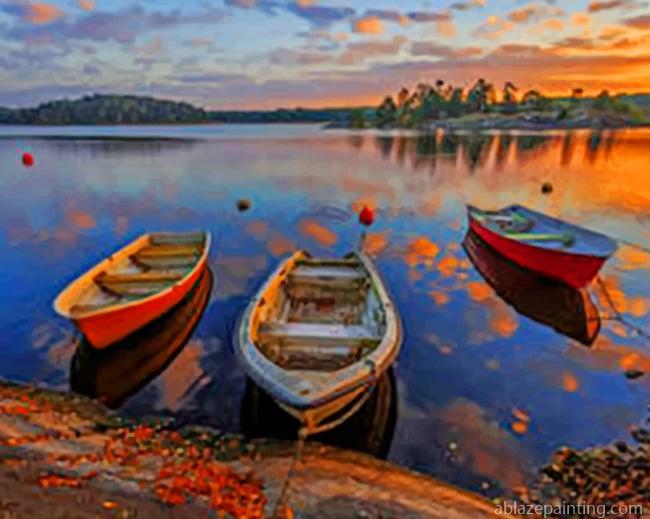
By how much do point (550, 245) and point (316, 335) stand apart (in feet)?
30.8

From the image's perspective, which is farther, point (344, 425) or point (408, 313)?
point (408, 313)

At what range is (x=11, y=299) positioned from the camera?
13.9 metres

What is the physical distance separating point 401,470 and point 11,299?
1158 cm

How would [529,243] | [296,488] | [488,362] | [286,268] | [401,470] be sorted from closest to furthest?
[296,488]
[401,470]
[488,362]
[286,268]
[529,243]

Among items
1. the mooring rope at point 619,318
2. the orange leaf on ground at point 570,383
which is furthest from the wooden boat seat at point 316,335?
the mooring rope at point 619,318

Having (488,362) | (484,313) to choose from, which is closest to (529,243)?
(484,313)

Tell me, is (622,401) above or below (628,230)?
above

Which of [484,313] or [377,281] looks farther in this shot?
[484,313]

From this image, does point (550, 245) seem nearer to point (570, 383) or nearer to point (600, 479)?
point (570, 383)

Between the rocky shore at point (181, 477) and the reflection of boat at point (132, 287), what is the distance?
6.41 ft

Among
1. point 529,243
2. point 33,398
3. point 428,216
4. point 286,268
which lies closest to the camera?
point 33,398

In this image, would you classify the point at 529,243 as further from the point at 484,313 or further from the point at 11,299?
the point at 11,299

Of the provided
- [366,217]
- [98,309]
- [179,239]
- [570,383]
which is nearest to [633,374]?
[570,383]

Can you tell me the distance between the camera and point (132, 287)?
1170cm
